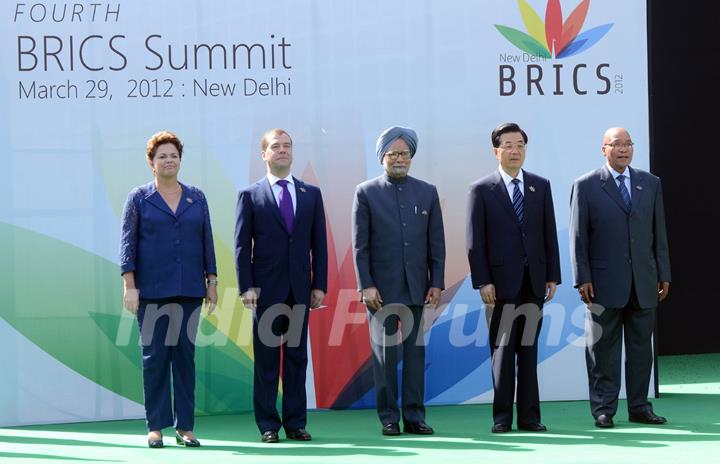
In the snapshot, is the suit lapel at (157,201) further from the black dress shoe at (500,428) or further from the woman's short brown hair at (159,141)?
the black dress shoe at (500,428)

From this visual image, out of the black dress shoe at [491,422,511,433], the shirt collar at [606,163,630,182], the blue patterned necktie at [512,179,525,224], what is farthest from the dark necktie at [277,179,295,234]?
the shirt collar at [606,163,630,182]

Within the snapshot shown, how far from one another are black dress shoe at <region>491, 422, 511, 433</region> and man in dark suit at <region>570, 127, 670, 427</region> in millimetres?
474

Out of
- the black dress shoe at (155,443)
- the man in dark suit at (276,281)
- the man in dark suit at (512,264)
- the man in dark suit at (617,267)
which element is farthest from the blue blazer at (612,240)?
the black dress shoe at (155,443)

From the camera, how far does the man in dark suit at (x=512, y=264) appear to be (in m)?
6.21

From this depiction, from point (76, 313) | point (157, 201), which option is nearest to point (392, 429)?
point (157, 201)

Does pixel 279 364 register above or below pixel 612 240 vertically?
below

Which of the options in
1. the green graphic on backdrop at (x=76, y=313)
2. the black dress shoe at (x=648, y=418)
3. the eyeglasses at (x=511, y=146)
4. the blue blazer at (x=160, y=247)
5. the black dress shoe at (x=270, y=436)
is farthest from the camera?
the green graphic on backdrop at (x=76, y=313)

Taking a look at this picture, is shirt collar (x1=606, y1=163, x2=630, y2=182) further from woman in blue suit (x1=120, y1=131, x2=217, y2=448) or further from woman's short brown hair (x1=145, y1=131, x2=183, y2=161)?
woman's short brown hair (x1=145, y1=131, x2=183, y2=161)

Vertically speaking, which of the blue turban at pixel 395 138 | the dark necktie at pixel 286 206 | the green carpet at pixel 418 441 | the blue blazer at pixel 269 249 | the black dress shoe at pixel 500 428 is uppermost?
the blue turban at pixel 395 138

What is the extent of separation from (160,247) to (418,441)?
156cm

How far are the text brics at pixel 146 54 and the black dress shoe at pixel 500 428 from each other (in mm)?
2337

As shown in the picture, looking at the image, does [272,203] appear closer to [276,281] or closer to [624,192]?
[276,281]

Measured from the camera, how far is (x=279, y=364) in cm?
619

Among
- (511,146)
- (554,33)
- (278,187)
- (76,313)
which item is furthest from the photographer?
(554,33)
